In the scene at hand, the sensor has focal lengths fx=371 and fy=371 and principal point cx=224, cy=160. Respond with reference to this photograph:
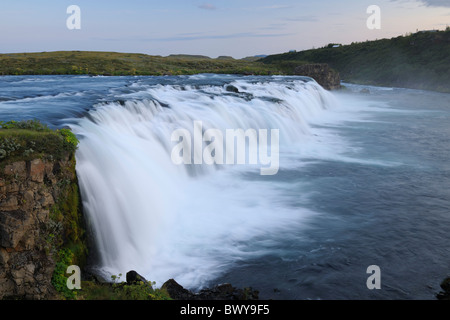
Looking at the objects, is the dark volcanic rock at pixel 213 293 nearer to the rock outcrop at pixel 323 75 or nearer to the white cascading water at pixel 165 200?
the white cascading water at pixel 165 200

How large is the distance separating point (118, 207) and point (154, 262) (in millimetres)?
1738

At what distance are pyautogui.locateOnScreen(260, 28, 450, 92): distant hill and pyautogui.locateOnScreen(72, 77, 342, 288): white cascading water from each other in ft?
178

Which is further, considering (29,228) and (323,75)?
(323,75)

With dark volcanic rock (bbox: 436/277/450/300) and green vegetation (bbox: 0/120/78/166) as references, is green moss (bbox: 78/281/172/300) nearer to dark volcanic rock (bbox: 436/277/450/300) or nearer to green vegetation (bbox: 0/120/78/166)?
green vegetation (bbox: 0/120/78/166)

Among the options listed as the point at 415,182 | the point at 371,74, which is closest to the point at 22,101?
the point at 415,182

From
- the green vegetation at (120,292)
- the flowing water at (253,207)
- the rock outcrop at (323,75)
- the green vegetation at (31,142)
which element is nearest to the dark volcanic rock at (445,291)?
the flowing water at (253,207)

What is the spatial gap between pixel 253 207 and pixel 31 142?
24.5 ft

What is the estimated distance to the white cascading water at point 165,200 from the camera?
9.05 metres

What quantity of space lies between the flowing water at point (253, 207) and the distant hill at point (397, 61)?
50.6m

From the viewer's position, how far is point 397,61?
83.9 m

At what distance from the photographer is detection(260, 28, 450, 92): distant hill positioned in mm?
69375

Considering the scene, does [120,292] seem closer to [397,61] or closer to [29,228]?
[29,228]

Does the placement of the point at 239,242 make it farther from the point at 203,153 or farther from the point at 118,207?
the point at 203,153

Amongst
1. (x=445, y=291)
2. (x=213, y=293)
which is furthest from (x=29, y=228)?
(x=445, y=291)
